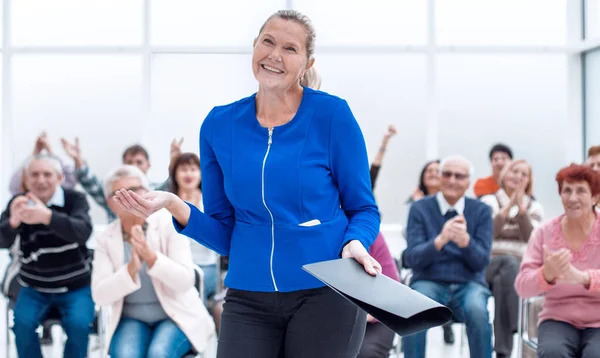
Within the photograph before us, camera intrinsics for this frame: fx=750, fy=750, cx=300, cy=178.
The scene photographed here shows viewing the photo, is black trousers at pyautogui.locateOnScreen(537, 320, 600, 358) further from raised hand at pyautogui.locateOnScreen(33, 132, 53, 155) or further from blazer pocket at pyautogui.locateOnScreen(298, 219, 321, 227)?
raised hand at pyautogui.locateOnScreen(33, 132, 53, 155)

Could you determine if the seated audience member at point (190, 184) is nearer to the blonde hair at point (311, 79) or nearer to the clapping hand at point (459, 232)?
the clapping hand at point (459, 232)

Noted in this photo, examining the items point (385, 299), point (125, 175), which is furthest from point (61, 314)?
point (385, 299)

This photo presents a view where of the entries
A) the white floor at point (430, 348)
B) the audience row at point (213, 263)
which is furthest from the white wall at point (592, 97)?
the white floor at point (430, 348)

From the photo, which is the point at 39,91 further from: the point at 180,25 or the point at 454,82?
the point at 454,82

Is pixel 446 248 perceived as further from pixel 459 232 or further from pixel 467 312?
pixel 467 312

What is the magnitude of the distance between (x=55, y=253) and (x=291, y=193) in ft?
9.18

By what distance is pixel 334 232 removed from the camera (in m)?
1.79

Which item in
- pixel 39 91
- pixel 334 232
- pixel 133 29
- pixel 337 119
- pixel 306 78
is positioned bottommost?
pixel 334 232

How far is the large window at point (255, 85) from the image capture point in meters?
7.74

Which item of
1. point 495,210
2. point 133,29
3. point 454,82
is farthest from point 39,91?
point 495,210

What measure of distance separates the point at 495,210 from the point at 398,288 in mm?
3782

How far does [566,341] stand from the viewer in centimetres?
334

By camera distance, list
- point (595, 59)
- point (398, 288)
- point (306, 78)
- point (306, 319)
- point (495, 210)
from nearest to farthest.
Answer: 1. point (398, 288)
2. point (306, 319)
3. point (306, 78)
4. point (495, 210)
5. point (595, 59)

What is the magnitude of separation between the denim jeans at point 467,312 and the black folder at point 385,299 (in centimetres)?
250
